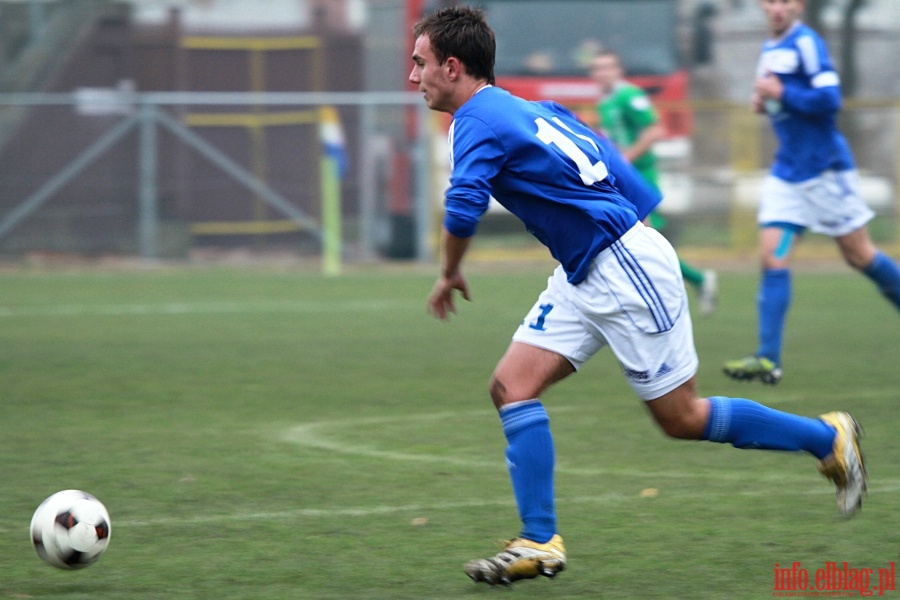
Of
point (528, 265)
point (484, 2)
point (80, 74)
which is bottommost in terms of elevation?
point (528, 265)

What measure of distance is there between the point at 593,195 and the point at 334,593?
145cm

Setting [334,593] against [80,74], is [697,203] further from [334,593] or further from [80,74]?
[334,593]

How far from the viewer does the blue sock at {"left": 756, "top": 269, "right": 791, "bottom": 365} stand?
27.6 ft

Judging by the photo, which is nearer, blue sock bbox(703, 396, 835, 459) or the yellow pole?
blue sock bbox(703, 396, 835, 459)

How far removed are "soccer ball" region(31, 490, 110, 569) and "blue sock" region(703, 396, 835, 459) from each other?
1928mm

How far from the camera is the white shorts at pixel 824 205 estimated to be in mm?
8477

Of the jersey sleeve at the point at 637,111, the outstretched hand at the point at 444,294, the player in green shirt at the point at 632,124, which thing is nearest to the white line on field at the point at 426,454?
the outstretched hand at the point at 444,294

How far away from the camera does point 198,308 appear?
42.3 ft

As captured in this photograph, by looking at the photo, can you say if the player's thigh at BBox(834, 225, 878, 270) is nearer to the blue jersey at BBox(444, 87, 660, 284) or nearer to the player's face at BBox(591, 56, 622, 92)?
the player's face at BBox(591, 56, 622, 92)

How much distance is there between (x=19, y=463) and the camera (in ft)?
20.5

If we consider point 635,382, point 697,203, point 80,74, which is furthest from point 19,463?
point 80,74

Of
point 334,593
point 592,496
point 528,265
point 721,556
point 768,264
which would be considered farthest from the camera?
point 528,265

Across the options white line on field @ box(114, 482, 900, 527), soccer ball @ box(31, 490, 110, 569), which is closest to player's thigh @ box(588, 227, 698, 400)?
white line on field @ box(114, 482, 900, 527)

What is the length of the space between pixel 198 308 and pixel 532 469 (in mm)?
8704
